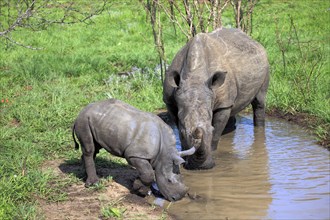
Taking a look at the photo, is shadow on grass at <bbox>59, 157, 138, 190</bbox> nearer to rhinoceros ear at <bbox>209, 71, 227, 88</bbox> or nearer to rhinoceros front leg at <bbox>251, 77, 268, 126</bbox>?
rhinoceros ear at <bbox>209, 71, 227, 88</bbox>

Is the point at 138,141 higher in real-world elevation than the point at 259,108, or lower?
higher

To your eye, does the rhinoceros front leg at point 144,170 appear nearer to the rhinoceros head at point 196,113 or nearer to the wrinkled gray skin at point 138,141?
the wrinkled gray skin at point 138,141

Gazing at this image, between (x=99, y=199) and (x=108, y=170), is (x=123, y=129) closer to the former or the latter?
(x=99, y=199)

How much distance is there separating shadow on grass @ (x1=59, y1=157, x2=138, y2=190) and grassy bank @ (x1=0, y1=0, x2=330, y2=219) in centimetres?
23

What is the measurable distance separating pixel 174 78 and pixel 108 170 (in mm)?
1255

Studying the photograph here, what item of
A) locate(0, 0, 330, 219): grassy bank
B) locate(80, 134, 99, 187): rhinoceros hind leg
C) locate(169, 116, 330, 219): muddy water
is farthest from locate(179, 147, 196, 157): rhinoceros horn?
locate(0, 0, 330, 219): grassy bank

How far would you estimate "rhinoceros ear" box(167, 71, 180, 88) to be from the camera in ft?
21.3

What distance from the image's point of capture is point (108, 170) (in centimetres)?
645

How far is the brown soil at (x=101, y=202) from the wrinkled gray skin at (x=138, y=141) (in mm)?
226

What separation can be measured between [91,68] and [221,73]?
5557 millimetres

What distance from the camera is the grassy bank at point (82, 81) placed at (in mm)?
6227

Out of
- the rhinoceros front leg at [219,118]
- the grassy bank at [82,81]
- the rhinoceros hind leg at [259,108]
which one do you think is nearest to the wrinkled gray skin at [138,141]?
the grassy bank at [82,81]

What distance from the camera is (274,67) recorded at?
35.8 feet

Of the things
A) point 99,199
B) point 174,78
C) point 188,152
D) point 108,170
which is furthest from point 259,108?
point 99,199
